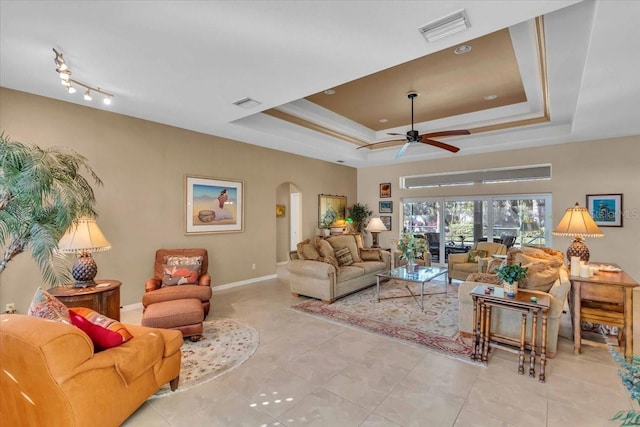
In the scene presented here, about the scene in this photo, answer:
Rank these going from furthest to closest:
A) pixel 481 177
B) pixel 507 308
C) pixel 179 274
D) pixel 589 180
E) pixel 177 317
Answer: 1. pixel 481 177
2. pixel 589 180
3. pixel 179 274
4. pixel 177 317
5. pixel 507 308

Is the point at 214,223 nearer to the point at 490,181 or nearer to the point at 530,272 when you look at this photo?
the point at 530,272

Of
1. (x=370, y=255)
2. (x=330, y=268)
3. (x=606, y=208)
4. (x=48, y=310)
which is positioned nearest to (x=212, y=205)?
(x=330, y=268)

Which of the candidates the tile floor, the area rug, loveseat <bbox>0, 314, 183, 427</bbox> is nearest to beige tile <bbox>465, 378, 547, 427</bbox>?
the tile floor

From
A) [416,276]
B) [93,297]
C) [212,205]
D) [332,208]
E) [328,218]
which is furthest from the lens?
[332,208]

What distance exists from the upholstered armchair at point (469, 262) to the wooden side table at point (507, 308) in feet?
7.95

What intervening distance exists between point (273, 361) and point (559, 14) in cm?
394

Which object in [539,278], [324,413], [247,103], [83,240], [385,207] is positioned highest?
[247,103]

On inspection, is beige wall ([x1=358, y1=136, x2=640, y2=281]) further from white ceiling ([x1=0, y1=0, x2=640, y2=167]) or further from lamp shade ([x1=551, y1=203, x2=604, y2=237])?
lamp shade ([x1=551, y1=203, x2=604, y2=237])

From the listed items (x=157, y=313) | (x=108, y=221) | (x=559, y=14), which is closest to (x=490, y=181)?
(x=559, y=14)

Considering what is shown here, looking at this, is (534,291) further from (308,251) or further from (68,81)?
(68,81)

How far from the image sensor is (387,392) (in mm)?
2475

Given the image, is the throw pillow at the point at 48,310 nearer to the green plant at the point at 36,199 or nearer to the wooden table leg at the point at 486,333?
the green plant at the point at 36,199

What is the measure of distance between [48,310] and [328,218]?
6.44m

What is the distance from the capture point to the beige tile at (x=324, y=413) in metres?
2.14
